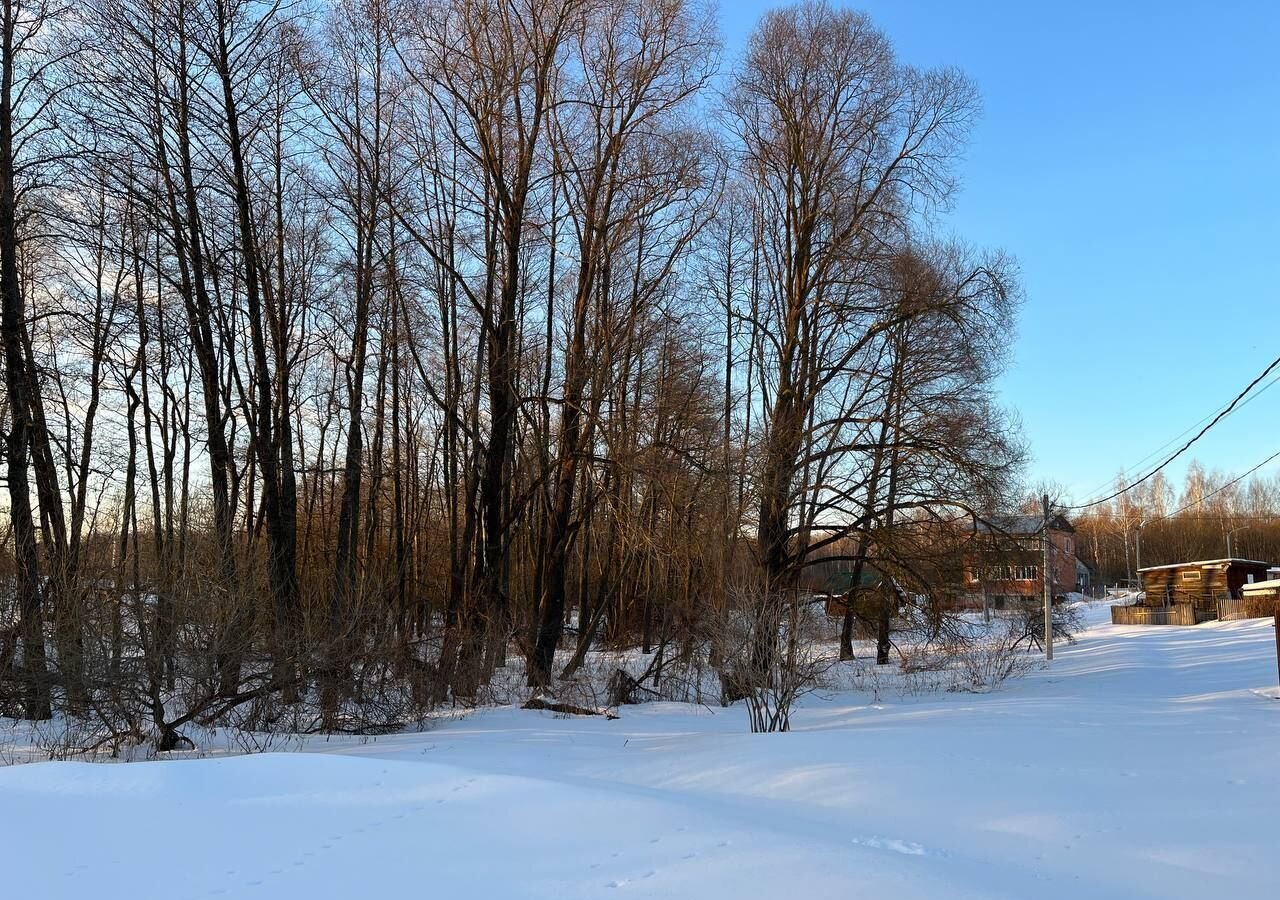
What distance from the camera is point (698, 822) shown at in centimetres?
654

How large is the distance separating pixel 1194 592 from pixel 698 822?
4891 centimetres

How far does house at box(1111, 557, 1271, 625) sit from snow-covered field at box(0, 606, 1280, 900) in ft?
120

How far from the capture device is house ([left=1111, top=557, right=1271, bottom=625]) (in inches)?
1703

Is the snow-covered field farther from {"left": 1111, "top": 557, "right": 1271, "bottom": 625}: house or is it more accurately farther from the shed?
the shed

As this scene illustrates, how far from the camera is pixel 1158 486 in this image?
99562 millimetres

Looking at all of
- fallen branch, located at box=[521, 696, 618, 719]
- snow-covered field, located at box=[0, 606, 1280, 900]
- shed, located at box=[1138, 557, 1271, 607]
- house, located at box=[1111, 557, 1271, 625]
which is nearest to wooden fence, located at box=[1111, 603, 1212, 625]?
house, located at box=[1111, 557, 1271, 625]

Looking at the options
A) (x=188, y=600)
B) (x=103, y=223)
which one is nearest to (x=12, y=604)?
(x=188, y=600)

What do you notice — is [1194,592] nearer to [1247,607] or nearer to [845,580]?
[1247,607]

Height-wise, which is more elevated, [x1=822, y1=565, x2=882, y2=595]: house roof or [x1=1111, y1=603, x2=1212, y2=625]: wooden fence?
[x1=822, y1=565, x2=882, y2=595]: house roof

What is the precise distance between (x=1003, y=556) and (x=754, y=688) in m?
9.85

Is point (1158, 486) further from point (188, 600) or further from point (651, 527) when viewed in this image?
point (188, 600)

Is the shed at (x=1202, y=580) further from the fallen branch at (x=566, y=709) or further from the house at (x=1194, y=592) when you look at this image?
the fallen branch at (x=566, y=709)

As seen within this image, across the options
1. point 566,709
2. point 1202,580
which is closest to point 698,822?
point 566,709

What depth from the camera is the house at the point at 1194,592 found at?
43.2 meters
